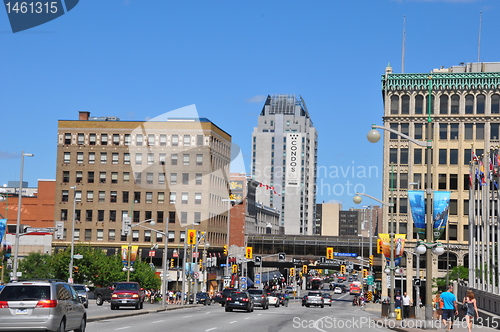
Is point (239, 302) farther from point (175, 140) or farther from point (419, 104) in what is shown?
point (175, 140)

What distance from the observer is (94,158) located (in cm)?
11088

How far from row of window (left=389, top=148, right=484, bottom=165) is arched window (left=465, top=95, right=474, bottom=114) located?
5.30 meters

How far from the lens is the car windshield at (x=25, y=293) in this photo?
66.5 ft

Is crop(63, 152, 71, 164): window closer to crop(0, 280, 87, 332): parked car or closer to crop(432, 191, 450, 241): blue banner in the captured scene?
crop(432, 191, 450, 241): blue banner

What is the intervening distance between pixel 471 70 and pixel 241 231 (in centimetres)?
6204

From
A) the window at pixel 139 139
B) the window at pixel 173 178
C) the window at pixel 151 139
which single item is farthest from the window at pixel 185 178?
the window at pixel 139 139

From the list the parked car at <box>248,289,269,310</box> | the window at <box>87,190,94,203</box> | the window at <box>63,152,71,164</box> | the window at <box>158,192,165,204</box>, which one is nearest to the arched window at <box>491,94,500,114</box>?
the window at <box>158,192,165,204</box>

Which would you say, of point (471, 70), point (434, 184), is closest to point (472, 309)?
point (434, 184)

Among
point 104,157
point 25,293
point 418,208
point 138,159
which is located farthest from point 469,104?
point 25,293

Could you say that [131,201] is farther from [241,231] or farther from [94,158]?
[241,231]

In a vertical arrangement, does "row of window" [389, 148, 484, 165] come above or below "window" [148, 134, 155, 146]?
A: below

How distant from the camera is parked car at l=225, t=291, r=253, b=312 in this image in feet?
156

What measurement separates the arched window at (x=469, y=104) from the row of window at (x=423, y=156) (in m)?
5.30

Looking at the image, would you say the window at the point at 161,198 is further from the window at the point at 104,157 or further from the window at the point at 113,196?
the window at the point at 104,157
